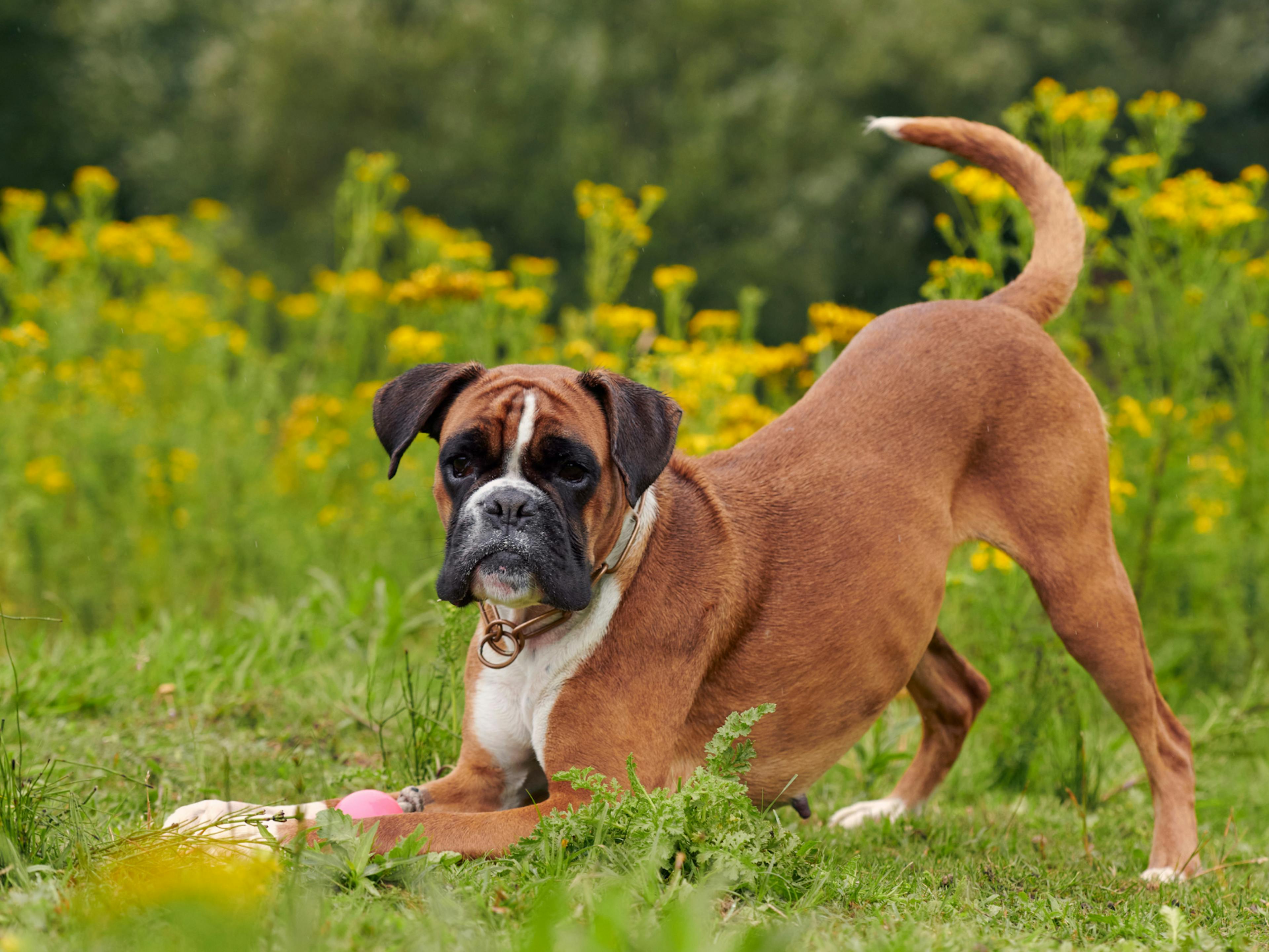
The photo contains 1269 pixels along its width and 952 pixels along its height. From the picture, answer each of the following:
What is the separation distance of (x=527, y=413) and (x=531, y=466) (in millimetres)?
142

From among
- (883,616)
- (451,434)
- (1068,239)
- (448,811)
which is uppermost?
(1068,239)

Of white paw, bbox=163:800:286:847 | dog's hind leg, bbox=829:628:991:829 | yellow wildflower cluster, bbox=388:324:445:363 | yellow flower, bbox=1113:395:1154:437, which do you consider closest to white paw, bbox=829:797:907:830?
dog's hind leg, bbox=829:628:991:829

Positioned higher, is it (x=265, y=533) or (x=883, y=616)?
(x=883, y=616)

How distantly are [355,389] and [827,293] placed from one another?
36.2 ft

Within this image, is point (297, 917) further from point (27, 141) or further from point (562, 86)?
point (27, 141)

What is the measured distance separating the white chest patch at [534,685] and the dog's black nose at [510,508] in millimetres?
332

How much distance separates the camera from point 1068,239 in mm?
4504

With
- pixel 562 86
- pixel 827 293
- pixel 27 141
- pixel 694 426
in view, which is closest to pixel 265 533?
pixel 694 426

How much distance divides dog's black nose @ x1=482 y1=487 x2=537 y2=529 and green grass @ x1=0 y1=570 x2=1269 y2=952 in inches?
29.4

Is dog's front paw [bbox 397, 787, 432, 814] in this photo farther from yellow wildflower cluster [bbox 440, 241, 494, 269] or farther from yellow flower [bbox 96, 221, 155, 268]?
yellow flower [bbox 96, 221, 155, 268]

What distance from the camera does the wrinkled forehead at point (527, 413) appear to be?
323 cm

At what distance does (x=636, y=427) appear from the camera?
3314 millimetres

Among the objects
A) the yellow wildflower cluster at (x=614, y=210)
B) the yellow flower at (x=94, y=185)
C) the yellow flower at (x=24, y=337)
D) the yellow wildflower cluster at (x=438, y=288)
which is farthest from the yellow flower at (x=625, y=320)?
the yellow flower at (x=94, y=185)

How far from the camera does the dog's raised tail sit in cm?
449
